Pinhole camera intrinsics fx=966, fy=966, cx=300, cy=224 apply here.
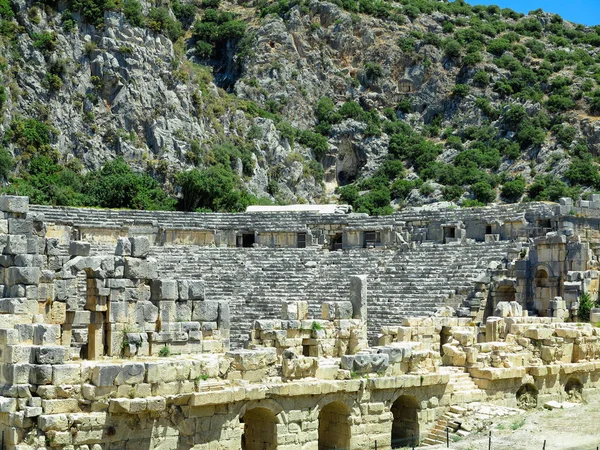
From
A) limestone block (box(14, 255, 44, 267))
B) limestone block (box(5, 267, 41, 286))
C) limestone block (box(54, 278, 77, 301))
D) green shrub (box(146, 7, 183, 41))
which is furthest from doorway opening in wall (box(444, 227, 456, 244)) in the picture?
green shrub (box(146, 7, 183, 41))

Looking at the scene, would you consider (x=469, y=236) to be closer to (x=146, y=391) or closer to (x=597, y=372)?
(x=597, y=372)

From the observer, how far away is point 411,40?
68.7 meters

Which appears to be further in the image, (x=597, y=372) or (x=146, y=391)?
(x=597, y=372)

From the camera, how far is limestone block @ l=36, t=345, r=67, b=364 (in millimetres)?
16109

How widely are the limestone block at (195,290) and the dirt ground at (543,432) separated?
6612 millimetres

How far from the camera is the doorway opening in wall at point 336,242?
125 feet

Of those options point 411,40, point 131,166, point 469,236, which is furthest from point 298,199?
point 469,236

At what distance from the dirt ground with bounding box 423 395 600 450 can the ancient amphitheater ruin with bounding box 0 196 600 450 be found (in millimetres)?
1329

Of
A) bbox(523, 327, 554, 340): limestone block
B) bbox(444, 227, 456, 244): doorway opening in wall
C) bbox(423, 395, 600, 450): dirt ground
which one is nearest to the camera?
bbox(423, 395, 600, 450): dirt ground

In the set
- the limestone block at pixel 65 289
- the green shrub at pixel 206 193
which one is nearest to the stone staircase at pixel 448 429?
the limestone block at pixel 65 289

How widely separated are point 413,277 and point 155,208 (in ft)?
53.3

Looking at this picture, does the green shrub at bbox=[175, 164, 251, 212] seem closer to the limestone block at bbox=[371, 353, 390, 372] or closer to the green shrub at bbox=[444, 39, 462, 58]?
the green shrub at bbox=[444, 39, 462, 58]

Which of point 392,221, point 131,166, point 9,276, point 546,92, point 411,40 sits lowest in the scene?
point 9,276

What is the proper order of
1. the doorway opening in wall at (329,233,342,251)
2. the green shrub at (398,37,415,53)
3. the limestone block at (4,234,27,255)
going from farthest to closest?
the green shrub at (398,37,415,53), the doorway opening in wall at (329,233,342,251), the limestone block at (4,234,27,255)
